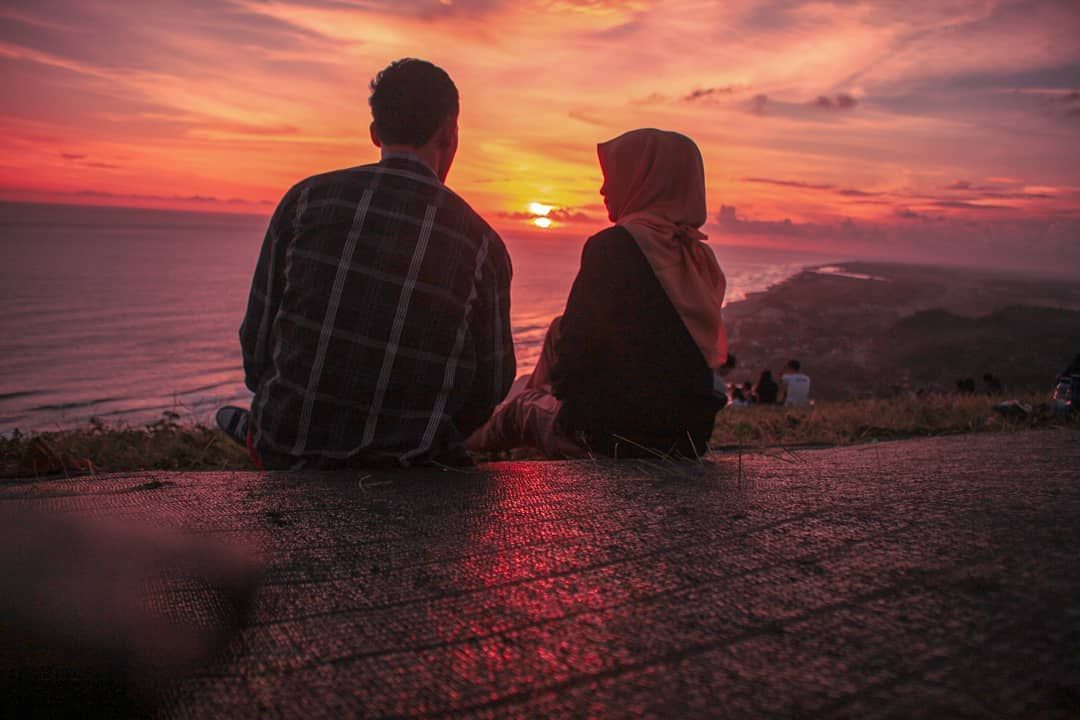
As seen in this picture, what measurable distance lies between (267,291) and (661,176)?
2042 millimetres

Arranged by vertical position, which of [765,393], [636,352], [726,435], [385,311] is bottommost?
[765,393]

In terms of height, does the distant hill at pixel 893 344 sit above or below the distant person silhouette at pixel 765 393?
above

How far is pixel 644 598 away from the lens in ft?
4.39

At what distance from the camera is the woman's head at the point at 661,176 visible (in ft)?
12.0

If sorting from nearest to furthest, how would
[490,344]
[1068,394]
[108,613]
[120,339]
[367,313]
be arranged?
[108,613]
[367,313]
[490,344]
[1068,394]
[120,339]

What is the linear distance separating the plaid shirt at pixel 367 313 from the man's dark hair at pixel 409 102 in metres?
0.10

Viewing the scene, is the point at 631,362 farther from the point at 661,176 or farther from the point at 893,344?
the point at 893,344

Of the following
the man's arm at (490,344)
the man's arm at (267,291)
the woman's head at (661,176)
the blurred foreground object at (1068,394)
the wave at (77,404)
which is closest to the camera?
the man's arm at (267,291)

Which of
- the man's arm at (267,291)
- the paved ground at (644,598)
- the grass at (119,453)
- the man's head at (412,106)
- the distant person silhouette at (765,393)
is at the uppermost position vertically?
the man's head at (412,106)

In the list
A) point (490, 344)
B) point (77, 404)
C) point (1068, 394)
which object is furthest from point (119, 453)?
point (77, 404)

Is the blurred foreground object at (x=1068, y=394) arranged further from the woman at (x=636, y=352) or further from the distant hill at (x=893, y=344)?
the distant hill at (x=893, y=344)

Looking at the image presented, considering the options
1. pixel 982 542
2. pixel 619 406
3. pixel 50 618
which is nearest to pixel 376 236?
pixel 619 406

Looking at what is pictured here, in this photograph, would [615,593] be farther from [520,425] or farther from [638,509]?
[520,425]

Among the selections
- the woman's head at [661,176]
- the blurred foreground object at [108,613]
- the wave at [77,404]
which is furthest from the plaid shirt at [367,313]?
the wave at [77,404]
